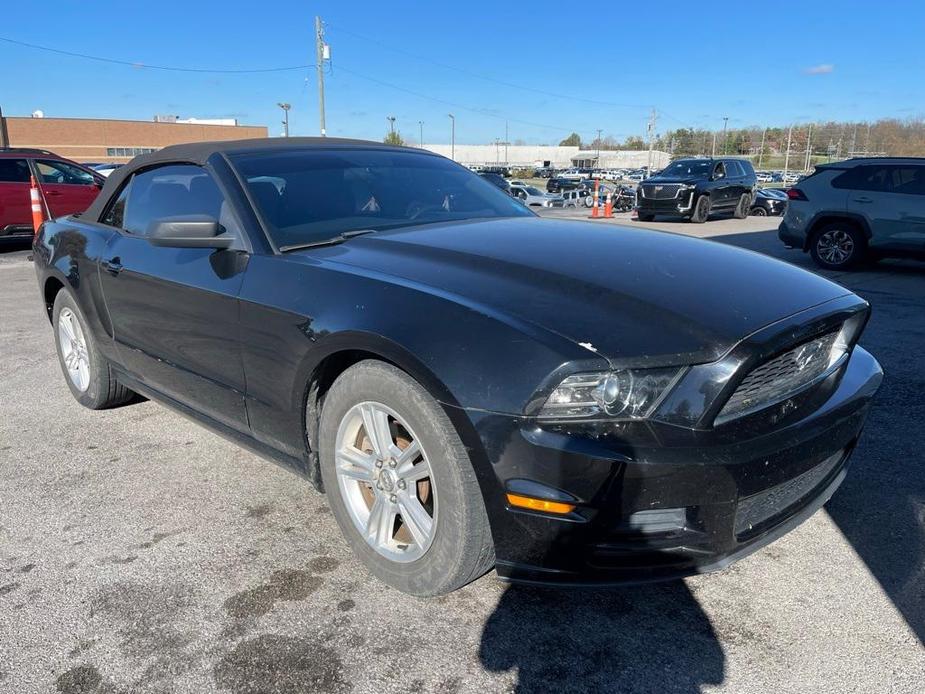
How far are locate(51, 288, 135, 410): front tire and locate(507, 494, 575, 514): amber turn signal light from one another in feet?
9.85

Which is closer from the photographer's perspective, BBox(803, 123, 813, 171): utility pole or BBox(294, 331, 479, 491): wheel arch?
BBox(294, 331, 479, 491): wheel arch

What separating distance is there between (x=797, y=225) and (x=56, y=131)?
230ft

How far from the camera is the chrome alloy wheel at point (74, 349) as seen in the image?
14.0 feet

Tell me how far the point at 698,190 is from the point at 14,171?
14.2 m

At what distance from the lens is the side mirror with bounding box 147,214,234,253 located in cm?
283

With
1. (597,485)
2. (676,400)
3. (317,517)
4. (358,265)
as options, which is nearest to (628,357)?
(676,400)

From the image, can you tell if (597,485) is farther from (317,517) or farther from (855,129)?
(855,129)

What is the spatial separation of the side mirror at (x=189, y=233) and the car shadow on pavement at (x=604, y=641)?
1.77m

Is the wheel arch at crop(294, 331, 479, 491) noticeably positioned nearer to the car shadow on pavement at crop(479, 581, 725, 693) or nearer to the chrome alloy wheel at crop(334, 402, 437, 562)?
the chrome alloy wheel at crop(334, 402, 437, 562)

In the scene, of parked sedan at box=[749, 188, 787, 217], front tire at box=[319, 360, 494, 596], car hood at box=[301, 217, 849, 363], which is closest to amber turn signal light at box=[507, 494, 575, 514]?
front tire at box=[319, 360, 494, 596]

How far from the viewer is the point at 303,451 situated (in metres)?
2.72

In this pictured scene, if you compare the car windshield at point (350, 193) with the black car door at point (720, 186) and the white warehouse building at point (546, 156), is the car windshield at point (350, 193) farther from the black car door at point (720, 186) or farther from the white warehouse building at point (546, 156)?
the white warehouse building at point (546, 156)

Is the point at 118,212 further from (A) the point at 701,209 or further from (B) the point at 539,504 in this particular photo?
(A) the point at 701,209

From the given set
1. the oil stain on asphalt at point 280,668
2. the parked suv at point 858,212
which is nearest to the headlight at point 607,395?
the oil stain on asphalt at point 280,668
